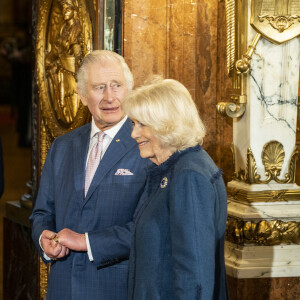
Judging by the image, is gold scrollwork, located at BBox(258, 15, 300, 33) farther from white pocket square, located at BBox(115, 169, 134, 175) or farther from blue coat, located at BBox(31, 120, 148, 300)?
white pocket square, located at BBox(115, 169, 134, 175)

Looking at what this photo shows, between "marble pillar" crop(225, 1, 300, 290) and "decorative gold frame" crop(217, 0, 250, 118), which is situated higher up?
"decorative gold frame" crop(217, 0, 250, 118)

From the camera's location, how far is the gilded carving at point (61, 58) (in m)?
4.95

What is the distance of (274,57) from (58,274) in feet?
5.58

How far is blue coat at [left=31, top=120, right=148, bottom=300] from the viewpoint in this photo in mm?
3652

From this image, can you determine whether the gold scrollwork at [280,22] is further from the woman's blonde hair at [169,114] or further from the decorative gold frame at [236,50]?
the woman's blonde hair at [169,114]

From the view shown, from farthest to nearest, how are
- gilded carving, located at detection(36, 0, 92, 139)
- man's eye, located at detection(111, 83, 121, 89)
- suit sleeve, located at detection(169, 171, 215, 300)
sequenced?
1. gilded carving, located at detection(36, 0, 92, 139)
2. man's eye, located at detection(111, 83, 121, 89)
3. suit sleeve, located at detection(169, 171, 215, 300)

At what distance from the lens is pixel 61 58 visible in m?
5.25

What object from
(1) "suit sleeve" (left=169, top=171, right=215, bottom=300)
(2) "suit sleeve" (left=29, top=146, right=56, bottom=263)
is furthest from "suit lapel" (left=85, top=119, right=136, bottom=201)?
(1) "suit sleeve" (left=169, top=171, right=215, bottom=300)

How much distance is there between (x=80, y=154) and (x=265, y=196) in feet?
3.90

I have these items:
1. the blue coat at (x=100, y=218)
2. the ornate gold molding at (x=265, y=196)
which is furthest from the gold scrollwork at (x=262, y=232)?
the blue coat at (x=100, y=218)

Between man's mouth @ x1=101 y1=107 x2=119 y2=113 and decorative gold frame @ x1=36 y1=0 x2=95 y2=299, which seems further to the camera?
decorative gold frame @ x1=36 y1=0 x2=95 y2=299

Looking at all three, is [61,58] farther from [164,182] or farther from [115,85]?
[164,182]

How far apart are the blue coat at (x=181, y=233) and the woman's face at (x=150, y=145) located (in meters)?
0.04

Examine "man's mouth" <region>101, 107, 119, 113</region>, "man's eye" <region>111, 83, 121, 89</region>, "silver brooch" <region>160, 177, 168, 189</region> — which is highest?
"man's eye" <region>111, 83, 121, 89</region>
